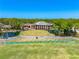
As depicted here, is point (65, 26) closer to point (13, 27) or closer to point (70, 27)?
point (70, 27)

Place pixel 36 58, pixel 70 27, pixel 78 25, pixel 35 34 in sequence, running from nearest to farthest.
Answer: pixel 36 58
pixel 35 34
pixel 70 27
pixel 78 25

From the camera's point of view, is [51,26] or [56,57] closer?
[56,57]

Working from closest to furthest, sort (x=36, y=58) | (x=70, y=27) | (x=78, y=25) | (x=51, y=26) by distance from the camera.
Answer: (x=36, y=58) → (x=70, y=27) → (x=78, y=25) → (x=51, y=26)

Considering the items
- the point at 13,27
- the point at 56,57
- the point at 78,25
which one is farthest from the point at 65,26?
Answer: the point at 56,57

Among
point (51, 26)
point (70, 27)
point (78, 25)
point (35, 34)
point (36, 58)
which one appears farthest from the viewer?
point (51, 26)

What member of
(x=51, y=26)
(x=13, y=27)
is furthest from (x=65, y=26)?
(x=13, y=27)

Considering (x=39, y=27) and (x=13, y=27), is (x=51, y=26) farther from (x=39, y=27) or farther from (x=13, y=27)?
(x=13, y=27)

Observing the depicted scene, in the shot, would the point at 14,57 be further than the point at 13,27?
No

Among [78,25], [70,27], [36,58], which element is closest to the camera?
[36,58]
